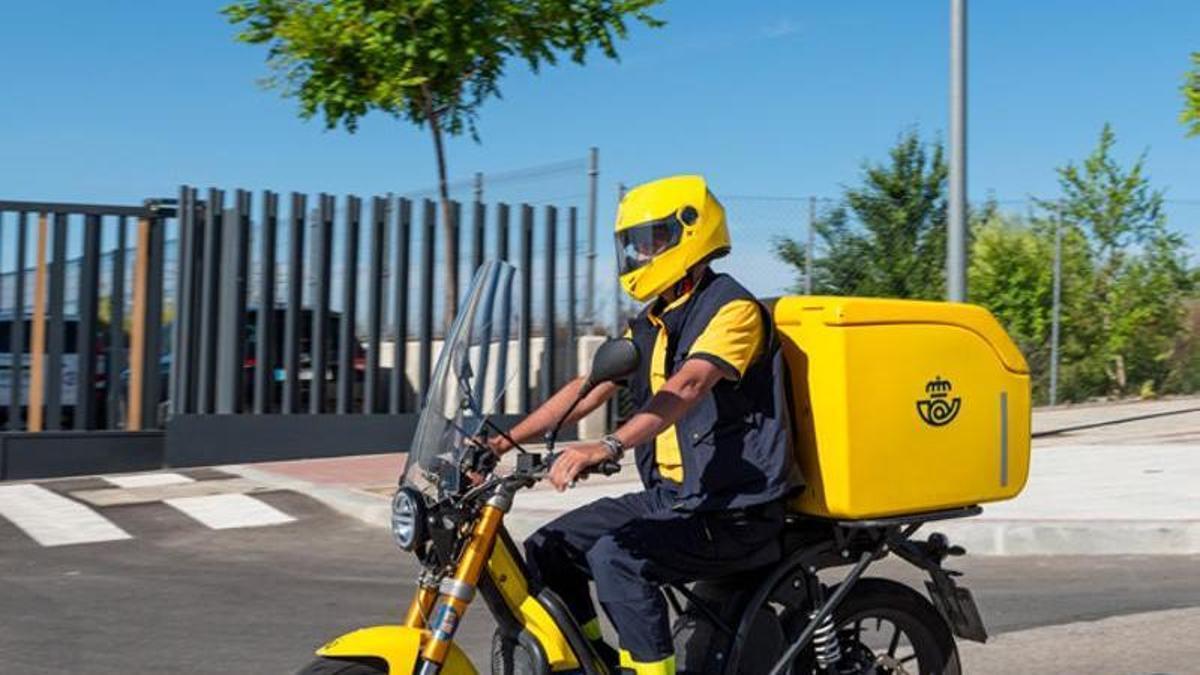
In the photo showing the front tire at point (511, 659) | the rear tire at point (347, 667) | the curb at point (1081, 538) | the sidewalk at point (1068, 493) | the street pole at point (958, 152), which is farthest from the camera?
the street pole at point (958, 152)

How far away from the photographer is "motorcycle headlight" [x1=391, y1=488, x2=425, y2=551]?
136 inches

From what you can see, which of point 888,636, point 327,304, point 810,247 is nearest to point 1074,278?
point 810,247

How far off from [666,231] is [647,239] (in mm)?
57

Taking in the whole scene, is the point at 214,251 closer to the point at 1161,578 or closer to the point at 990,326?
the point at 1161,578

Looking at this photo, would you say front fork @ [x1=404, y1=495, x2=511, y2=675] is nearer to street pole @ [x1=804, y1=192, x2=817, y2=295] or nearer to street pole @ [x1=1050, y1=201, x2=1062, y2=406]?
street pole @ [x1=804, y1=192, x2=817, y2=295]

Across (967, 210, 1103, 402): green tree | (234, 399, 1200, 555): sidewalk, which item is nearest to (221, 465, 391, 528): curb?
(234, 399, 1200, 555): sidewalk

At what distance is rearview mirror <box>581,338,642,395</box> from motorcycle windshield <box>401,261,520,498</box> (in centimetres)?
32

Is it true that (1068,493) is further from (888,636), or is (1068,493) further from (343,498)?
(888,636)

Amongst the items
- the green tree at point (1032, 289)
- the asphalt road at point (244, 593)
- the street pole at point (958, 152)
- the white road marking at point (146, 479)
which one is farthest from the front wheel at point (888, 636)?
the green tree at point (1032, 289)

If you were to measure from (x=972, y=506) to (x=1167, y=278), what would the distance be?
17414mm

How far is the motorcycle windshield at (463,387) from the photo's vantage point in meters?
3.60

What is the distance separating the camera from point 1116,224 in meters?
21.5

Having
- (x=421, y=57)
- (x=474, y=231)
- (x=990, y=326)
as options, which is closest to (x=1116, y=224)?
(x=474, y=231)

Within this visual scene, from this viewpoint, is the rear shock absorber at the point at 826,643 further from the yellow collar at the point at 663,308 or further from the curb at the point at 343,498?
the curb at the point at 343,498
